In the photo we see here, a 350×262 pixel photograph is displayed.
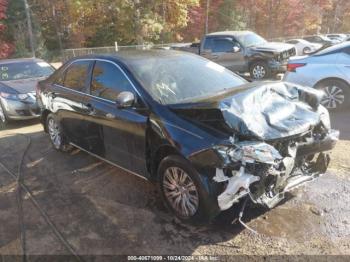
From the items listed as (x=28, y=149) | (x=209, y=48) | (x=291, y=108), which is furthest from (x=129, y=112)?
(x=209, y=48)

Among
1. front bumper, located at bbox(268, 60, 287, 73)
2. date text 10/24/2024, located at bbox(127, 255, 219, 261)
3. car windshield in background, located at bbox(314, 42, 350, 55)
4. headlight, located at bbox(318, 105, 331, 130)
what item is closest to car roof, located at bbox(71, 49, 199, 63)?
headlight, located at bbox(318, 105, 331, 130)

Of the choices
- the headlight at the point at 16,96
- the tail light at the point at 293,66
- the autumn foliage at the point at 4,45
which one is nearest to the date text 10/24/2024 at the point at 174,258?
the tail light at the point at 293,66

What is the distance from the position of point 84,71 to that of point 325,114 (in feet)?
10.8

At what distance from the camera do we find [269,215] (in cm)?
397

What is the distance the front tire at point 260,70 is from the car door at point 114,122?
8265 millimetres

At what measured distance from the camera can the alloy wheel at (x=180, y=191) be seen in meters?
3.72

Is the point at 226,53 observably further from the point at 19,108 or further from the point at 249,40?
the point at 19,108

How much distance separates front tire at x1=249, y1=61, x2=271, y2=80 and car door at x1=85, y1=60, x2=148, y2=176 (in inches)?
325

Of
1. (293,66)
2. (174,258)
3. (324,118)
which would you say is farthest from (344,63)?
(174,258)

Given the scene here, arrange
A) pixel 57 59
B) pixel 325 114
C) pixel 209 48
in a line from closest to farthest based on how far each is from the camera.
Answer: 1. pixel 325 114
2. pixel 209 48
3. pixel 57 59

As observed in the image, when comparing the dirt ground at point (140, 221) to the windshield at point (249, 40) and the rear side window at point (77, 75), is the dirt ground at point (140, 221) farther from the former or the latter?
the windshield at point (249, 40)

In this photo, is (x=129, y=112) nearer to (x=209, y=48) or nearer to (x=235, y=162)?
(x=235, y=162)

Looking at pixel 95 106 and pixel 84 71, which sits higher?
pixel 84 71

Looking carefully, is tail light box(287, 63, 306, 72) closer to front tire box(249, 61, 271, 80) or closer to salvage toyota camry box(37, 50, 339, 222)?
salvage toyota camry box(37, 50, 339, 222)
